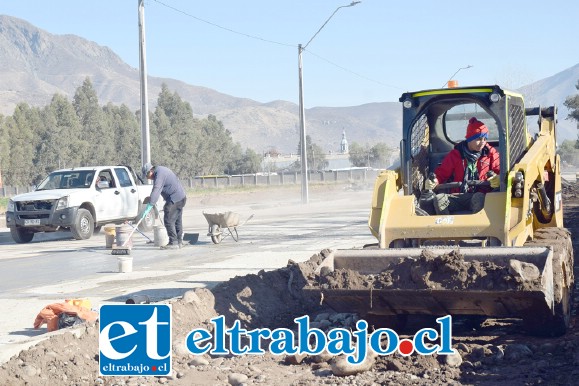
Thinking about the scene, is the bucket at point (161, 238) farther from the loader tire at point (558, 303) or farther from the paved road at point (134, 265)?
the loader tire at point (558, 303)

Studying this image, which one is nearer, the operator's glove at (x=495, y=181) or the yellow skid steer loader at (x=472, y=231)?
the yellow skid steer loader at (x=472, y=231)

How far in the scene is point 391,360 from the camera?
805 centimetres

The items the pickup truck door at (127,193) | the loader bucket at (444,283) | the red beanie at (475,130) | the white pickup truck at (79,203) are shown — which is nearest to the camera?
the loader bucket at (444,283)

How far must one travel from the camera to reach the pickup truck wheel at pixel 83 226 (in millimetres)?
22359

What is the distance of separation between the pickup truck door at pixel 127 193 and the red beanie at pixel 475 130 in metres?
15.5

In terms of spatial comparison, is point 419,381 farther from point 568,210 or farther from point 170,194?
point 568,210

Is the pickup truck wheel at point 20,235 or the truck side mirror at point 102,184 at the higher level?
the truck side mirror at point 102,184

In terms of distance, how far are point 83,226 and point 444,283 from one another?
15.7 metres

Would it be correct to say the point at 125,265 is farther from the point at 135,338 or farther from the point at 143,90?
the point at 143,90

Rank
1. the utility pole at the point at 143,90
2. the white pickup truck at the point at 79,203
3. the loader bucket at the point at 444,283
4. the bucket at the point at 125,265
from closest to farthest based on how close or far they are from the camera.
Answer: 1. the loader bucket at the point at 444,283
2. the bucket at the point at 125,265
3. the white pickup truck at the point at 79,203
4. the utility pole at the point at 143,90

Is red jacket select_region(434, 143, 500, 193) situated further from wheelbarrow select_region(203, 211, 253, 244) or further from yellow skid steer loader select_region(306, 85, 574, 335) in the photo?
wheelbarrow select_region(203, 211, 253, 244)

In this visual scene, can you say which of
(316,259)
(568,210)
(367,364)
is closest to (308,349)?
(367,364)

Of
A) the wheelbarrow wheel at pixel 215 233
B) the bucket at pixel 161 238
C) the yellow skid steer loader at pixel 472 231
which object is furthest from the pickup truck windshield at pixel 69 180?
the yellow skid steer loader at pixel 472 231

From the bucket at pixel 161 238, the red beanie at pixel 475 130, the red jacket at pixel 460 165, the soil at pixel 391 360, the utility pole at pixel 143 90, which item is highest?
the utility pole at pixel 143 90
